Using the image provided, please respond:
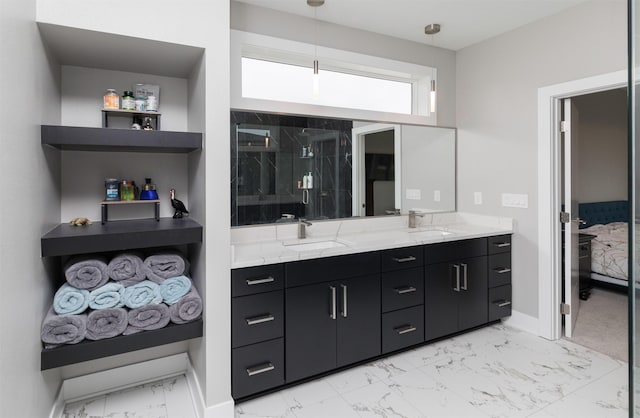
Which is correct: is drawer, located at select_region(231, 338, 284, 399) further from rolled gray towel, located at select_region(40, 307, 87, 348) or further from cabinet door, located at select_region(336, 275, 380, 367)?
rolled gray towel, located at select_region(40, 307, 87, 348)

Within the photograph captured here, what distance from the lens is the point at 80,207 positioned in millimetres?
2094

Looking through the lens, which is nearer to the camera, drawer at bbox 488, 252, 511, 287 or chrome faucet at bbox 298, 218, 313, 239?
chrome faucet at bbox 298, 218, 313, 239

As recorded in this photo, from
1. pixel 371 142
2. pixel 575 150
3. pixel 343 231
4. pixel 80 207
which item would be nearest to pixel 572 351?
pixel 575 150

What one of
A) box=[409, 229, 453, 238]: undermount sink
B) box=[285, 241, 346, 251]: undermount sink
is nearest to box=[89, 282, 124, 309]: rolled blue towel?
box=[285, 241, 346, 251]: undermount sink

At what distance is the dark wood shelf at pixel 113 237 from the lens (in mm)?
1636

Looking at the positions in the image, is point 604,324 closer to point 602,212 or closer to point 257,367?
point 602,212

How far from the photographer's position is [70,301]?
1.73 metres

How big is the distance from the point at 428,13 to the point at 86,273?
2849mm

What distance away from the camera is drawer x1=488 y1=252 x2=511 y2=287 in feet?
9.98

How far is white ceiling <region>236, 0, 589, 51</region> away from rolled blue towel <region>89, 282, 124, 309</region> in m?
2.05

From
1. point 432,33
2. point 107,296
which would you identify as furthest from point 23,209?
point 432,33

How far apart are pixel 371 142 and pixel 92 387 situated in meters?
2.62

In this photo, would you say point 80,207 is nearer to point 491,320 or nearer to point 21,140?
point 21,140

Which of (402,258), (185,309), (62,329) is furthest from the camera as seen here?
(402,258)
